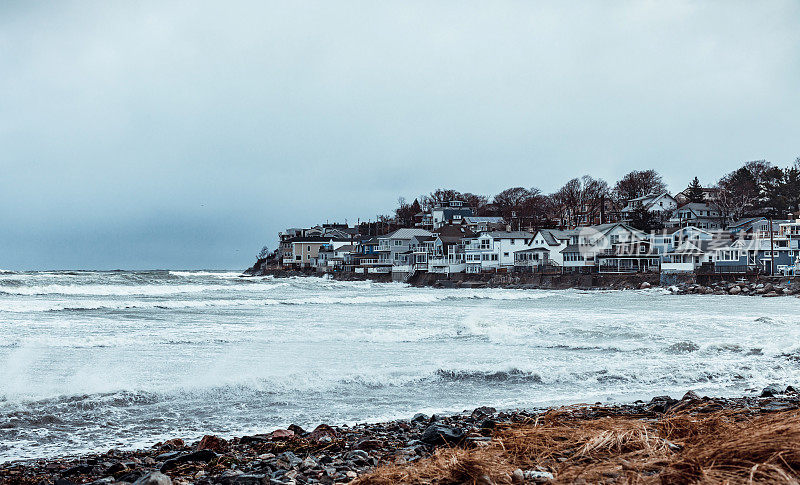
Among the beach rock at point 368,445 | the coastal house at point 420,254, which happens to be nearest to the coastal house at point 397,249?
the coastal house at point 420,254

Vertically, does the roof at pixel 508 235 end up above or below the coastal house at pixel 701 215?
below

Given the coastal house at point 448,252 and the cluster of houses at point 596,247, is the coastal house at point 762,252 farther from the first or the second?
the coastal house at point 448,252

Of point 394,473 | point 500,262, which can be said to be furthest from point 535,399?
point 500,262

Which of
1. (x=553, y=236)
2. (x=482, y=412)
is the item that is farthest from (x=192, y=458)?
(x=553, y=236)

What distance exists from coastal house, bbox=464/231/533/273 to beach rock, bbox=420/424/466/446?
260 feet

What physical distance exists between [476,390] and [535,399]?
3.77 ft

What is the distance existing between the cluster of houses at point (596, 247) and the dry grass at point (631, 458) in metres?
63.4

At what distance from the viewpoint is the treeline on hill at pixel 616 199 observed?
91000mm

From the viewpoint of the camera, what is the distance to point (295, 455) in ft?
20.1

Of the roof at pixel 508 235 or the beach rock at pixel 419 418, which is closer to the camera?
the beach rock at pixel 419 418

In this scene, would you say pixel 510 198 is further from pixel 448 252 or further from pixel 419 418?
pixel 419 418

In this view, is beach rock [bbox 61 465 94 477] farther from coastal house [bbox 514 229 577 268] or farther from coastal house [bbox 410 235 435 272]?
coastal house [bbox 410 235 435 272]

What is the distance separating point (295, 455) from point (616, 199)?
379 ft

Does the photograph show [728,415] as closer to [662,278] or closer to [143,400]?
[143,400]
